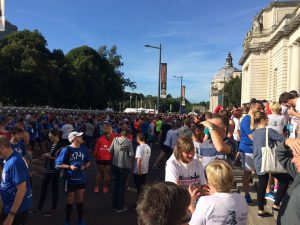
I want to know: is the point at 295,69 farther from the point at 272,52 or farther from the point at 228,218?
the point at 228,218

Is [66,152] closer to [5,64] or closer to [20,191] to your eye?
[20,191]

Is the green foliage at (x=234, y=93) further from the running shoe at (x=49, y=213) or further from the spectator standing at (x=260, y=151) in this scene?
the spectator standing at (x=260, y=151)

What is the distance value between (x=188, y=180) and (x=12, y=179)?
207cm

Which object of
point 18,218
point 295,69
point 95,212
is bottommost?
point 95,212

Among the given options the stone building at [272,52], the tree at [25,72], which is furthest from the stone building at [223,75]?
the tree at [25,72]

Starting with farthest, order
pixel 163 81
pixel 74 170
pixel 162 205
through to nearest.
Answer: pixel 163 81 → pixel 74 170 → pixel 162 205

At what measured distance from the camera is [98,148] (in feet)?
35.8

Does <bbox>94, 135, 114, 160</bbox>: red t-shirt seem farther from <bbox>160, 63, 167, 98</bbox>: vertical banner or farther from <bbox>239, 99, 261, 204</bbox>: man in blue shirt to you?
<bbox>160, 63, 167, 98</bbox>: vertical banner

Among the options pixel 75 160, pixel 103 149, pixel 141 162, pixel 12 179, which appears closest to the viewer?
pixel 12 179

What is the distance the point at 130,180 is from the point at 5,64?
3692 cm

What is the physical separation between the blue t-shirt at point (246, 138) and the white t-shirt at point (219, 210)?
16.2 feet

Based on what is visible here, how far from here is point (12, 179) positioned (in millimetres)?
4672

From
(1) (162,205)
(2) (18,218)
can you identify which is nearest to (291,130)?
(2) (18,218)

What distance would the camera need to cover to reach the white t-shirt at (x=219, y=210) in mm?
3240
